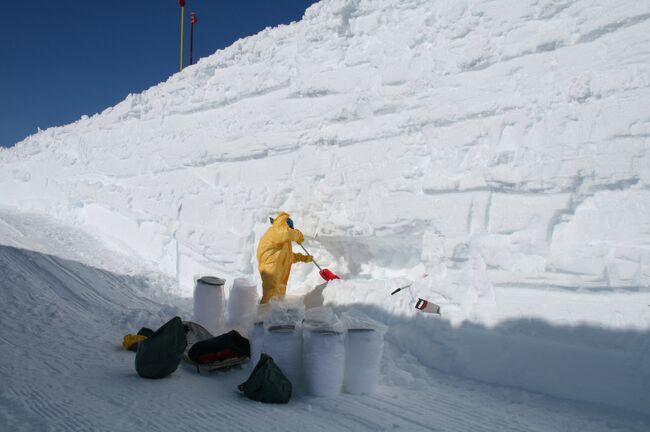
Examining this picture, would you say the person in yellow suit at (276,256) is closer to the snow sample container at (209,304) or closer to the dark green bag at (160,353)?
the snow sample container at (209,304)

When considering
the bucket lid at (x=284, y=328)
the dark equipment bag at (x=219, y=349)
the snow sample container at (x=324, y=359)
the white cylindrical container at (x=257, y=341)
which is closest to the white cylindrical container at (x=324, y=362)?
the snow sample container at (x=324, y=359)

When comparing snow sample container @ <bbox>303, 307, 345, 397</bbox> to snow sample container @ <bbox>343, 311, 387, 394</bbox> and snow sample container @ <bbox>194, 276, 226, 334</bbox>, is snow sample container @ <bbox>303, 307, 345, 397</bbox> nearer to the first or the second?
snow sample container @ <bbox>343, 311, 387, 394</bbox>

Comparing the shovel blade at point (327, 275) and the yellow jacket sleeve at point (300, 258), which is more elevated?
the yellow jacket sleeve at point (300, 258)

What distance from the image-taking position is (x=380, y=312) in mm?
4527

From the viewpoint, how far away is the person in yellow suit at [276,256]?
5.01 m

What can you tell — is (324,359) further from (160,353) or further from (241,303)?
(241,303)

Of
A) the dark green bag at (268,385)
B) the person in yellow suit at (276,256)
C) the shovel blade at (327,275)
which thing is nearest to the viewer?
the dark green bag at (268,385)

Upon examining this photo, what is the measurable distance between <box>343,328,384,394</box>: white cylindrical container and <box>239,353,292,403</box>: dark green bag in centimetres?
47

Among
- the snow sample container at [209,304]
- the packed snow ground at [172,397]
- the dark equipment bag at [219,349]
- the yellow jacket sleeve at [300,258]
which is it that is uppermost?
the yellow jacket sleeve at [300,258]

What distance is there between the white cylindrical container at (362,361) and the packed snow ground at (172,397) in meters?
0.10

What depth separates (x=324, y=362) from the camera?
10.5 ft

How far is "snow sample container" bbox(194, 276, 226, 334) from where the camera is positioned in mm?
4477

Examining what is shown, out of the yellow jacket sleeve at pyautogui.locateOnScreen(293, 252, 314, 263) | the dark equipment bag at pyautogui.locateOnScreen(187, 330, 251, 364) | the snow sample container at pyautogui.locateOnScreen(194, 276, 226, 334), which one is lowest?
the dark equipment bag at pyautogui.locateOnScreen(187, 330, 251, 364)

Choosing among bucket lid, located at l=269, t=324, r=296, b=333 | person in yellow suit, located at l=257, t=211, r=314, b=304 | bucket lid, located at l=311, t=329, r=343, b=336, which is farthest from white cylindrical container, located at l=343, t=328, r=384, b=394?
person in yellow suit, located at l=257, t=211, r=314, b=304
